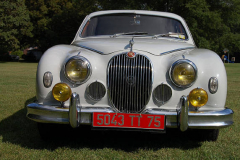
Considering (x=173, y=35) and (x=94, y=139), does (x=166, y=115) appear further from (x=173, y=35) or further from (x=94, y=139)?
(x=173, y=35)

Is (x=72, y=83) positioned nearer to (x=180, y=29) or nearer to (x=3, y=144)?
(x=3, y=144)

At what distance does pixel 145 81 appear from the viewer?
2873 millimetres

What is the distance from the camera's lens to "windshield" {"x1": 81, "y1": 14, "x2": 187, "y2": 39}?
422cm

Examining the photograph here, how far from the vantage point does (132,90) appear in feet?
9.40

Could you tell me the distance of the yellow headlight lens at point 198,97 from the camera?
2832 millimetres

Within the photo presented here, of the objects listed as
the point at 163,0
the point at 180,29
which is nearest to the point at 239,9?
the point at 163,0

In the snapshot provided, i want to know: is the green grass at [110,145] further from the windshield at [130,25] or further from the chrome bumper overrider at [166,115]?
the windshield at [130,25]

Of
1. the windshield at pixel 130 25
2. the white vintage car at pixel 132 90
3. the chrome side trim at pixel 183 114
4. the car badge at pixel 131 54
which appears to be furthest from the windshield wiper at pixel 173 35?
the chrome side trim at pixel 183 114

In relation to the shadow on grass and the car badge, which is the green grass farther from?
the car badge

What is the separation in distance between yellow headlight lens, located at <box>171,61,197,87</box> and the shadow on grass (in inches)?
32.3

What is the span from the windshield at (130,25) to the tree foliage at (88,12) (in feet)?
63.6

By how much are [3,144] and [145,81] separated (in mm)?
1786

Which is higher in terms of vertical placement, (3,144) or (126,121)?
(126,121)

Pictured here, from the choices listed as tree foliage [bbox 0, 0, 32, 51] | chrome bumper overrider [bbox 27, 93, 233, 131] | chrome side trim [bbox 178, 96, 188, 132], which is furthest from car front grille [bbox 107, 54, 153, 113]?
tree foliage [bbox 0, 0, 32, 51]
